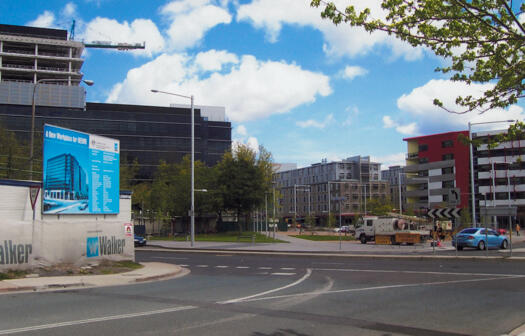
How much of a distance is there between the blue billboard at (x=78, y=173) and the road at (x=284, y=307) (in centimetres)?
566

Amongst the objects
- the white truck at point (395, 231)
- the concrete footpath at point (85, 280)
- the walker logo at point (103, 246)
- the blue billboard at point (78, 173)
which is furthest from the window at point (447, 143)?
the concrete footpath at point (85, 280)

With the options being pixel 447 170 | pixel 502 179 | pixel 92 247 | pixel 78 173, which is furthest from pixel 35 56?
pixel 92 247

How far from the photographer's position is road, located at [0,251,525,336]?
8.28 meters

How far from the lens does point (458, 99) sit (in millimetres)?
9055

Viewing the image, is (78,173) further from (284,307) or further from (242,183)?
(242,183)

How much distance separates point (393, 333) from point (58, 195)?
14514 mm

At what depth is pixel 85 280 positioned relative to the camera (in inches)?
622

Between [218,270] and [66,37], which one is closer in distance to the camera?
[218,270]

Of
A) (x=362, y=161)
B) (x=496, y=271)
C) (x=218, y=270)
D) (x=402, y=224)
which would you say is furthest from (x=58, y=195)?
(x=362, y=161)

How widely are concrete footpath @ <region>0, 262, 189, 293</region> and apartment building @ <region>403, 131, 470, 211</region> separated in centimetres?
8124

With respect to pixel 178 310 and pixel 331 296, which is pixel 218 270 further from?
pixel 178 310

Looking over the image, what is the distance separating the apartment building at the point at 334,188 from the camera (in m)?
137

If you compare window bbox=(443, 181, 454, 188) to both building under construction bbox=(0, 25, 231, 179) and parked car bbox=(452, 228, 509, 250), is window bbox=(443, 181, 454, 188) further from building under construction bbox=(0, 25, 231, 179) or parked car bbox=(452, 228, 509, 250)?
parked car bbox=(452, 228, 509, 250)

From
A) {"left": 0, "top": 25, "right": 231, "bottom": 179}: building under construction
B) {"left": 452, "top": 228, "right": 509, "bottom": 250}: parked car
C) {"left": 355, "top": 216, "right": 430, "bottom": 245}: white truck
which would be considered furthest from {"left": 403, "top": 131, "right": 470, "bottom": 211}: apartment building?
{"left": 452, "top": 228, "right": 509, "bottom": 250}: parked car
